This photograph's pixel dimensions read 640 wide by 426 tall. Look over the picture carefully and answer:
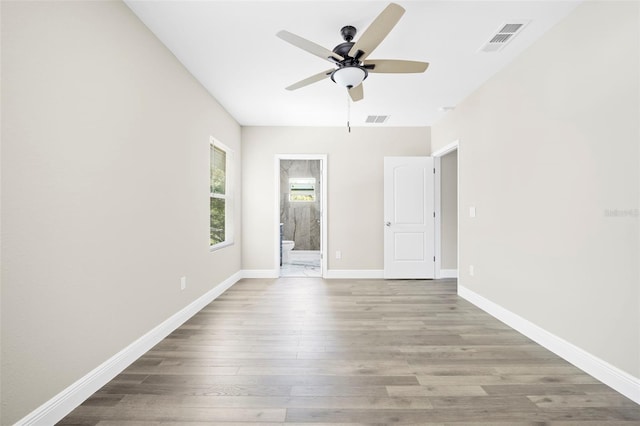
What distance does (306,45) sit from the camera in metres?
2.08

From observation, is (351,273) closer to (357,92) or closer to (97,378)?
(357,92)

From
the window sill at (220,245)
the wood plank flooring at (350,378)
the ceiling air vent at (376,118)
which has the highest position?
the ceiling air vent at (376,118)

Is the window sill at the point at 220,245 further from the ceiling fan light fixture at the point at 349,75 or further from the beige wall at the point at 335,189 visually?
the ceiling fan light fixture at the point at 349,75

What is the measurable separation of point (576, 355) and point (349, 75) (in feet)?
8.68

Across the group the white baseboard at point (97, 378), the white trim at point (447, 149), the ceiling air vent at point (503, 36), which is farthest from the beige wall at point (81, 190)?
the white trim at point (447, 149)

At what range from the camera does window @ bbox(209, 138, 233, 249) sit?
401cm

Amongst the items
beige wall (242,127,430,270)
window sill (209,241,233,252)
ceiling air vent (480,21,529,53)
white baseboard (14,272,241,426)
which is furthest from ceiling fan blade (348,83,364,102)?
white baseboard (14,272,241,426)

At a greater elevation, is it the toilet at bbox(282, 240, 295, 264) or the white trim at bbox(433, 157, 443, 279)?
the white trim at bbox(433, 157, 443, 279)

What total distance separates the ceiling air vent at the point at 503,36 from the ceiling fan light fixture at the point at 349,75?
3.73ft

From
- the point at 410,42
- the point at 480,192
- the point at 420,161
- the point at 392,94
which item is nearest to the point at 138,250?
the point at 410,42

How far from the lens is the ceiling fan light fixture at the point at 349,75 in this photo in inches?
91.6

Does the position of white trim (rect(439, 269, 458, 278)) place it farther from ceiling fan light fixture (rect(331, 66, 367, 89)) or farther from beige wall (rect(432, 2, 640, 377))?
ceiling fan light fixture (rect(331, 66, 367, 89))

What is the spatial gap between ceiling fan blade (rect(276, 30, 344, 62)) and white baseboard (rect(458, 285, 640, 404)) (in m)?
2.73

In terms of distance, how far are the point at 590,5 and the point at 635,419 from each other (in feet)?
8.38
